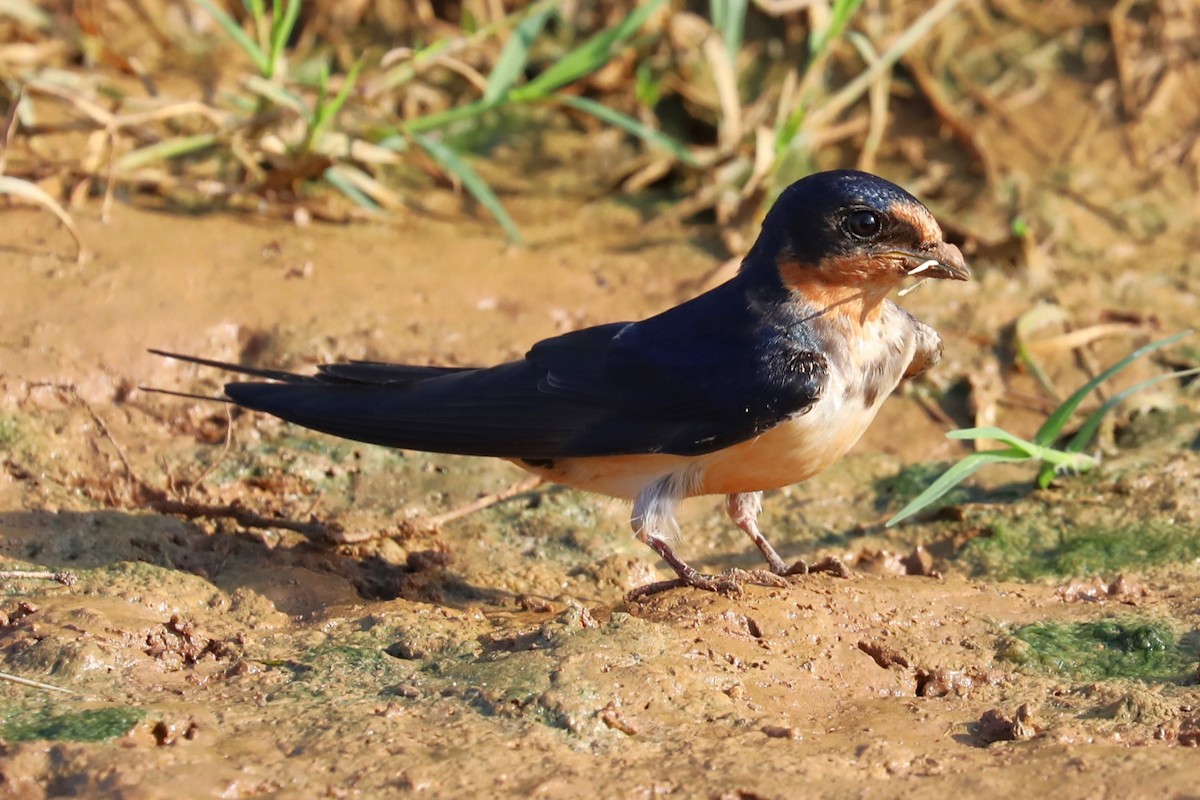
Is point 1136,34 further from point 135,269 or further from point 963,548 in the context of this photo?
point 135,269

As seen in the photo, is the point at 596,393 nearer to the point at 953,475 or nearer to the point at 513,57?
the point at 953,475

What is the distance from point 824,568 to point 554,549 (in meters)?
0.67

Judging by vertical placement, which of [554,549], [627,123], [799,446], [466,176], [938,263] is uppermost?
[627,123]

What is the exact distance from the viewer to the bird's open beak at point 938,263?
122 inches

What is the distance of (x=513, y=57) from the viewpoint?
5.03m

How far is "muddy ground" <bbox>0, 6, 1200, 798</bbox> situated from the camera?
7.90 ft

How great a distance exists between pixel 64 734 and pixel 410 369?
1.36 m

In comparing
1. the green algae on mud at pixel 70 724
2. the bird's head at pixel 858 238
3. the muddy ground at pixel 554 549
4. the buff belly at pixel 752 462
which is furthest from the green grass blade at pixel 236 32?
the green algae on mud at pixel 70 724

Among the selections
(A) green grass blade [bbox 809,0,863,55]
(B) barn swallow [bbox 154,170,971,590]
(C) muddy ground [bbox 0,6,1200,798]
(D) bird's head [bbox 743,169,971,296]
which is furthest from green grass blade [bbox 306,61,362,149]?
(D) bird's head [bbox 743,169,971,296]

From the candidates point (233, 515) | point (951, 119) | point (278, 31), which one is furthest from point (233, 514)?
point (951, 119)

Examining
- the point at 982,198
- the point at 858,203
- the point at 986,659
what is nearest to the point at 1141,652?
the point at 986,659

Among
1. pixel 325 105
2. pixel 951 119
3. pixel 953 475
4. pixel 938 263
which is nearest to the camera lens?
pixel 938 263

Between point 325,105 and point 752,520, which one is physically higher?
point 325,105

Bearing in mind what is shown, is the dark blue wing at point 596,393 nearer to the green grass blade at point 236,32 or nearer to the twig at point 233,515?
the twig at point 233,515
